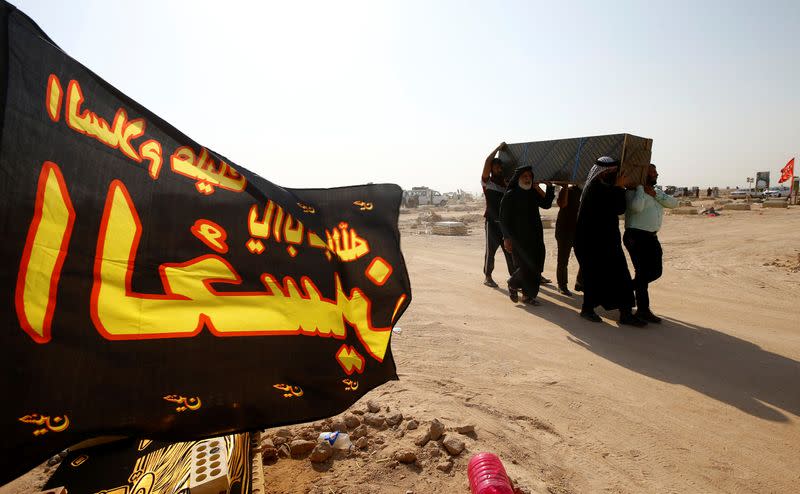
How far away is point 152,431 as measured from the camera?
1494 millimetres

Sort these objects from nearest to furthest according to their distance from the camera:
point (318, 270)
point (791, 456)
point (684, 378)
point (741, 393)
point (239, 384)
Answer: point (239, 384) < point (318, 270) < point (791, 456) < point (741, 393) < point (684, 378)

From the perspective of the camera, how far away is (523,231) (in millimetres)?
5855

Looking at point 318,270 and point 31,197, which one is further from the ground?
point 31,197

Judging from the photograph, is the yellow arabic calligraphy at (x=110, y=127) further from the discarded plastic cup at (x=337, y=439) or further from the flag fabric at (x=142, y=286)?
the discarded plastic cup at (x=337, y=439)

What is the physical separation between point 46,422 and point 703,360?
4.69 meters

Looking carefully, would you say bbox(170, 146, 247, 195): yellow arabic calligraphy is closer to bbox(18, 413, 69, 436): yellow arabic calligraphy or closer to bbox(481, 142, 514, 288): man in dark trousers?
bbox(18, 413, 69, 436): yellow arabic calligraphy

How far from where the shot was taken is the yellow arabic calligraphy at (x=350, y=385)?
191 centimetres

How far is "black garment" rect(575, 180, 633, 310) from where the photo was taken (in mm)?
4875

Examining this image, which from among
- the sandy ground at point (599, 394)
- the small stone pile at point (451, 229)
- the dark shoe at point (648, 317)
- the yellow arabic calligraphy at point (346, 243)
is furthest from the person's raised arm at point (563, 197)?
the small stone pile at point (451, 229)

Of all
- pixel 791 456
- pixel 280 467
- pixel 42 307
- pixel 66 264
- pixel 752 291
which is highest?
pixel 66 264

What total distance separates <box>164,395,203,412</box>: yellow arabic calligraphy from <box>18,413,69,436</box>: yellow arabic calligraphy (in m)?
0.29

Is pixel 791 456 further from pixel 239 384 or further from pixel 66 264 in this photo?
pixel 66 264

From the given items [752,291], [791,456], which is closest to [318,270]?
[791,456]

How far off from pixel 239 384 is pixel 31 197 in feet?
3.04
